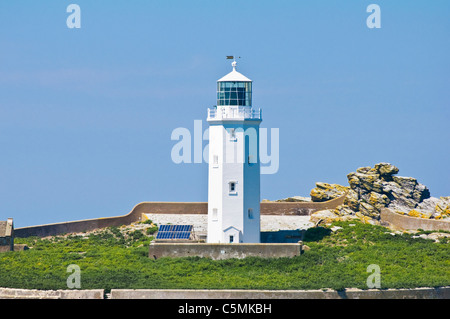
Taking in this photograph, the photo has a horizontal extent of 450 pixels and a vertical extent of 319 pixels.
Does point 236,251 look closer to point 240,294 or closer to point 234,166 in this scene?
point 234,166

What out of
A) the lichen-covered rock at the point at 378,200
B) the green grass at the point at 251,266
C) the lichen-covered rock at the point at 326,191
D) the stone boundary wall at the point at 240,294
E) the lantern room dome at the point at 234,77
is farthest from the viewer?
the lichen-covered rock at the point at 326,191

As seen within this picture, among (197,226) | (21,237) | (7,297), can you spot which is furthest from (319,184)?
(7,297)

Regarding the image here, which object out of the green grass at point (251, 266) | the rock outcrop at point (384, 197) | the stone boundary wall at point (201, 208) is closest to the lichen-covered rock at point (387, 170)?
the rock outcrop at point (384, 197)

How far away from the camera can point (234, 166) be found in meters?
68.1

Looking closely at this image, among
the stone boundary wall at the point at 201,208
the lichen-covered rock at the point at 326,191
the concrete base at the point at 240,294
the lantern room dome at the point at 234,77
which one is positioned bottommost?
the concrete base at the point at 240,294

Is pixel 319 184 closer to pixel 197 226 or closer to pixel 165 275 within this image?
pixel 197 226

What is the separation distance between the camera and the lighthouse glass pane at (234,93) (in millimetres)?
68625

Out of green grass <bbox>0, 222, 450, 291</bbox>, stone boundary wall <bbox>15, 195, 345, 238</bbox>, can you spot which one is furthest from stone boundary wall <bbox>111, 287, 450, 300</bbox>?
stone boundary wall <bbox>15, 195, 345, 238</bbox>

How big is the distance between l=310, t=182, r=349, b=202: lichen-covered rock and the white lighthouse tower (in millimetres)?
12634

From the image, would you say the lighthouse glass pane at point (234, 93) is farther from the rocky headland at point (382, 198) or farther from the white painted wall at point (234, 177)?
the rocky headland at point (382, 198)

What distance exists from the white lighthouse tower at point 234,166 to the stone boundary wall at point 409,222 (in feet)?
32.6

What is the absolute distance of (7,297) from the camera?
61844 millimetres

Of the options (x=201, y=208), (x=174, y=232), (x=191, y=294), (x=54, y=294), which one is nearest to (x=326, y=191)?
(x=201, y=208)
